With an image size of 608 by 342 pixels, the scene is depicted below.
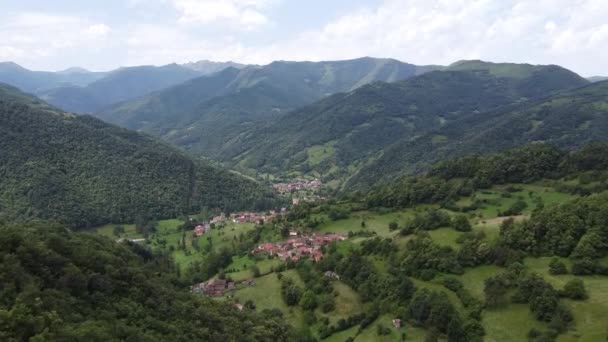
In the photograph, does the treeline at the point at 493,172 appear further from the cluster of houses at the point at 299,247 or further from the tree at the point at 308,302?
the tree at the point at 308,302

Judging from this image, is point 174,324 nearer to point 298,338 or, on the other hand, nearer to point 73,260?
point 73,260

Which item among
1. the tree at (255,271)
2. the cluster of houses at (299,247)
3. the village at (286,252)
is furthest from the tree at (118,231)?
the tree at (255,271)

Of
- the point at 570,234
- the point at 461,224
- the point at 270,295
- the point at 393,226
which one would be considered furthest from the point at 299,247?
the point at 570,234

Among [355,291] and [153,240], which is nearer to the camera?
[355,291]

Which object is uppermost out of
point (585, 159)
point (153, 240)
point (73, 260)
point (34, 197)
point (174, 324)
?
point (585, 159)

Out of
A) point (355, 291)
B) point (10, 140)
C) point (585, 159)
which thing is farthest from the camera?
point (10, 140)

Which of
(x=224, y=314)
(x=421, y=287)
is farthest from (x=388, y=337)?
(x=224, y=314)

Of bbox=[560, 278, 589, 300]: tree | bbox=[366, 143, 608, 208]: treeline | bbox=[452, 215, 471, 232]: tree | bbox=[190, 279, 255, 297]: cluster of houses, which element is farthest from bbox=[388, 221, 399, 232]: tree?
bbox=[560, 278, 589, 300]: tree
